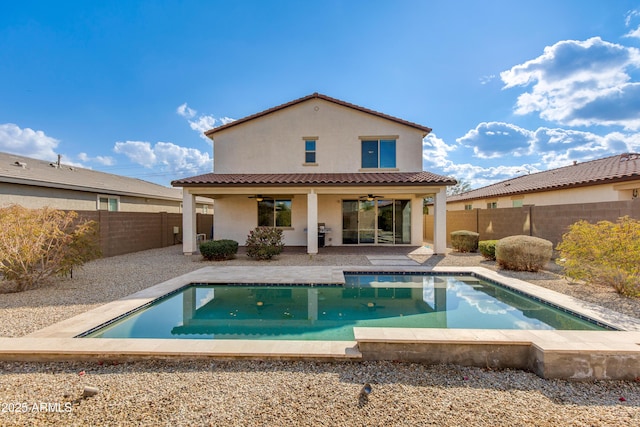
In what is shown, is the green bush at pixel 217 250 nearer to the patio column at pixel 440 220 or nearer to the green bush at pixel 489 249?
the patio column at pixel 440 220

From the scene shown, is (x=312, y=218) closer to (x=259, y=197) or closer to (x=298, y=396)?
(x=259, y=197)

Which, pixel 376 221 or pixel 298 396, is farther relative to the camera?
pixel 376 221

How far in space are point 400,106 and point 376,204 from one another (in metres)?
7.45

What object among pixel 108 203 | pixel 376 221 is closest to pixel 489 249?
pixel 376 221

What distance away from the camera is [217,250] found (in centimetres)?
1150

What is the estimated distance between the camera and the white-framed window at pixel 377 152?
1552cm

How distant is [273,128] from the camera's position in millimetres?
15711

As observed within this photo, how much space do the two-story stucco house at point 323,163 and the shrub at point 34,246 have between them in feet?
25.6

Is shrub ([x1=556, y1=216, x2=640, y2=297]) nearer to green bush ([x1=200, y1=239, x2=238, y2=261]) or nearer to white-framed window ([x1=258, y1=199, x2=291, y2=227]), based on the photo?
green bush ([x1=200, y1=239, x2=238, y2=261])

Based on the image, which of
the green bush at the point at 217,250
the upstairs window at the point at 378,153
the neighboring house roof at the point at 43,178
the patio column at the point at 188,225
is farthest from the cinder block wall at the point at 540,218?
the neighboring house roof at the point at 43,178

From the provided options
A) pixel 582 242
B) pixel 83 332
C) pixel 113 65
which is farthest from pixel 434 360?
pixel 113 65

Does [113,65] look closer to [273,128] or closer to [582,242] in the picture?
[273,128]

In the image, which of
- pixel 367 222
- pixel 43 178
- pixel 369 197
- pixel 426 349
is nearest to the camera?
pixel 426 349

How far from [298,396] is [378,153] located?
45.8 ft
